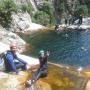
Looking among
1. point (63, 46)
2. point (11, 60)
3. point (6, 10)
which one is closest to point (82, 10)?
point (6, 10)

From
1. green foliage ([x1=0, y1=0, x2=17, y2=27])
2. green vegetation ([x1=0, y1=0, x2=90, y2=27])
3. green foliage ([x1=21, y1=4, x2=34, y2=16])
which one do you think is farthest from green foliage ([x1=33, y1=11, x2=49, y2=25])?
green foliage ([x1=0, y1=0, x2=17, y2=27])

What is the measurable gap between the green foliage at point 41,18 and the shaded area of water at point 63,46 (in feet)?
49.1

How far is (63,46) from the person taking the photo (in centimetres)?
5344

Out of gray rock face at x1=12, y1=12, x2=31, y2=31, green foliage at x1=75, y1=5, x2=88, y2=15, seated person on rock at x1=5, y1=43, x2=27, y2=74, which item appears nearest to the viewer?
seated person on rock at x1=5, y1=43, x2=27, y2=74

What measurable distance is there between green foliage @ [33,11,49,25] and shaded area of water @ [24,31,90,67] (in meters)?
15.0

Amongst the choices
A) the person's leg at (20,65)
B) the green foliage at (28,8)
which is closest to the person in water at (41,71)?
the person's leg at (20,65)

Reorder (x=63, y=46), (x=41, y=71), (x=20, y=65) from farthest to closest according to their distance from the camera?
(x=63, y=46) < (x=20, y=65) < (x=41, y=71)

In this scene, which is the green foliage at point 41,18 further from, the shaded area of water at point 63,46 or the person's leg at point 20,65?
the person's leg at point 20,65

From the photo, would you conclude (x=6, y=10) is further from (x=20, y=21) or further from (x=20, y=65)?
(x=20, y=65)

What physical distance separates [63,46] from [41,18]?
35.1 m

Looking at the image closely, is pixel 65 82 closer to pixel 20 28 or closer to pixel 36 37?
pixel 36 37

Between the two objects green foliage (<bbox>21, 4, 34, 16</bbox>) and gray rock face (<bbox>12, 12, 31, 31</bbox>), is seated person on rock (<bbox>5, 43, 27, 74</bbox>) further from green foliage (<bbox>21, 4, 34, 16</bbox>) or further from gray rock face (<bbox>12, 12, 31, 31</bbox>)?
green foliage (<bbox>21, 4, 34, 16</bbox>)

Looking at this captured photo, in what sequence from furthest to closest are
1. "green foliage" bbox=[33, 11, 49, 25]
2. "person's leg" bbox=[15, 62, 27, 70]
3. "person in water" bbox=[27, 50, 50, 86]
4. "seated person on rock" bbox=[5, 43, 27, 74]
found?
1. "green foliage" bbox=[33, 11, 49, 25]
2. "person's leg" bbox=[15, 62, 27, 70]
3. "seated person on rock" bbox=[5, 43, 27, 74]
4. "person in water" bbox=[27, 50, 50, 86]

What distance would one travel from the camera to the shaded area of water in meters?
41.5
